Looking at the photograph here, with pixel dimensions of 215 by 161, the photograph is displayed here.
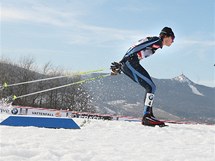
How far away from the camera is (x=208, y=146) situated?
475cm

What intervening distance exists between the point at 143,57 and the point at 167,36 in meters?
0.72

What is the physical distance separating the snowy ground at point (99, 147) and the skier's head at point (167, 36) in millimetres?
2915

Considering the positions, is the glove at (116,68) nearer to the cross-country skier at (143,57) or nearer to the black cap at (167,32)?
the cross-country skier at (143,57)

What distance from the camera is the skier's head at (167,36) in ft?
26.4

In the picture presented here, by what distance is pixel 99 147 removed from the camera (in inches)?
165

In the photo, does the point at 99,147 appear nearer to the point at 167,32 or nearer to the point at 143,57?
the point at 143,57

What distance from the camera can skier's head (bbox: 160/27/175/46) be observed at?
8.05 meters

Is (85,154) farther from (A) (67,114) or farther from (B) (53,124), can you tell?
(A) (67,114)

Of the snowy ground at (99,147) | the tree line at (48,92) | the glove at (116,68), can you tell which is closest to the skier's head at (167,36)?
the glove at (116,68)

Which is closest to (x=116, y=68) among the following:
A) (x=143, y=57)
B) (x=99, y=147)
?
(x=143, y=57)

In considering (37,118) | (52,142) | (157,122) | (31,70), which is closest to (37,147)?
(52,142)

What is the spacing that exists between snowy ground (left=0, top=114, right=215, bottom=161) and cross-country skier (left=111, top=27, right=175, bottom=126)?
86.4 inches

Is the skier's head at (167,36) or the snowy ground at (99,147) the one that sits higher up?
the skier's head at (167,36)

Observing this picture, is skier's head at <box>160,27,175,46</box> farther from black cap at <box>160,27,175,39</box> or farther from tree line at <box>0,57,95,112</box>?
tree line at <box>0,57,95,112</box>
